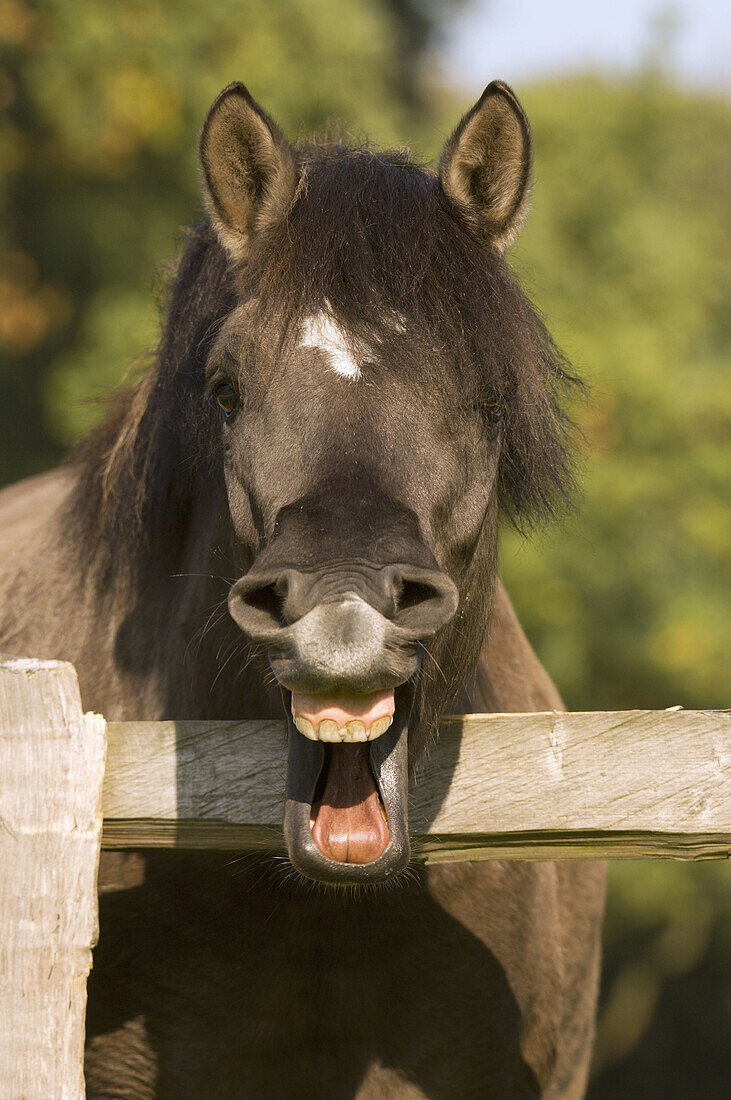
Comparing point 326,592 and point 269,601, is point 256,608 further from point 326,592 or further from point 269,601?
point 326,592

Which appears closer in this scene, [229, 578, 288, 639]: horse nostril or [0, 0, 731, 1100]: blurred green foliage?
[229, 578, 288, 639]: horse nostril

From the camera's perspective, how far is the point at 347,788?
2375 millimetres

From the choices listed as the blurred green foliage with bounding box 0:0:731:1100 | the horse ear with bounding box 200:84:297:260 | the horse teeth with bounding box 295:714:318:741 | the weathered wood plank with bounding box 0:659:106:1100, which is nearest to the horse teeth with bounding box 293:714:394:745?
the horse teeth with bounding box 295:714:318:741

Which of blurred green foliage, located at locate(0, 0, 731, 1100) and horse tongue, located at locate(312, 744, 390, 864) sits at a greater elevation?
blurred green foliage, located at locate(0, 0, 731, 1100)

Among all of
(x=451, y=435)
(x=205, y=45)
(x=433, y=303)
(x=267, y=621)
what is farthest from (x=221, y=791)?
(x=205, y=45)

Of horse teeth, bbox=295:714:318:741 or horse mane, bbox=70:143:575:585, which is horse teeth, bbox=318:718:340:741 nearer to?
horse teeth, bbox=295:714:318:741

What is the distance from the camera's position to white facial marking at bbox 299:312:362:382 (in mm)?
2605

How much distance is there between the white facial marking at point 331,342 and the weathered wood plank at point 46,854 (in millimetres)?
872

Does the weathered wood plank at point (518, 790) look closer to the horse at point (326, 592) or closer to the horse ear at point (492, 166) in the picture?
the horse at point (326, 592)

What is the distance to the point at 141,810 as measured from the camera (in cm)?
252

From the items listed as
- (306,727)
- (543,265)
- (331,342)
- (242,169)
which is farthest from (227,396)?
(543,265)

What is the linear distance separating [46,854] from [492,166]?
6.31ft

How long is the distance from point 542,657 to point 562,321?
11.5 ft

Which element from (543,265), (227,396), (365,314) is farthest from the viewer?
(543,265)
